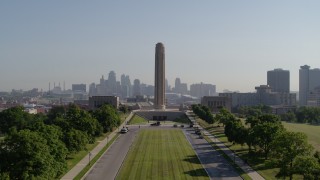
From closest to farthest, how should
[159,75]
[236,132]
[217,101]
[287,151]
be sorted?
[287,151] < [236,132] < [159,75] < [217,101]

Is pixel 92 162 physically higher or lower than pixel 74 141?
lower

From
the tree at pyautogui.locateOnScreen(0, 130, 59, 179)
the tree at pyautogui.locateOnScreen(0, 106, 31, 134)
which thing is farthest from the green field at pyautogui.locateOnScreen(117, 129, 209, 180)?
the tree at pyautogui.locateOnScreen(0, 106, 31, 134)

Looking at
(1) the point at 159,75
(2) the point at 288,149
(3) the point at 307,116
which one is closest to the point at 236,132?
(2) the point at 288,149

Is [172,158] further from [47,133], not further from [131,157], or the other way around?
[47,133]

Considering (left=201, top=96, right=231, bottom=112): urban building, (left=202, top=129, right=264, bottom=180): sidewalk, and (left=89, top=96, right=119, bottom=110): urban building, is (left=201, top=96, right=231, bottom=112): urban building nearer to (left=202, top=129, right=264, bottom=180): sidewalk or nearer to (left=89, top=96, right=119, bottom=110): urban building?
(left=89, top=96, right=119, bottom=110): urban building

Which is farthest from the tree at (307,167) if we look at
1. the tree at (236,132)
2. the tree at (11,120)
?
the tree at (11,120)

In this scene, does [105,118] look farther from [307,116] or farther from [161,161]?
[307,116]

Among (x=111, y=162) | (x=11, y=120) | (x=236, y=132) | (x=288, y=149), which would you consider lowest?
(x=111, y=162)
